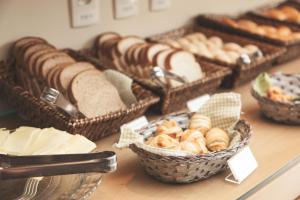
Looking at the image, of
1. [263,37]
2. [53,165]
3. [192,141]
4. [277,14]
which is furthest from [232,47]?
[53,165]

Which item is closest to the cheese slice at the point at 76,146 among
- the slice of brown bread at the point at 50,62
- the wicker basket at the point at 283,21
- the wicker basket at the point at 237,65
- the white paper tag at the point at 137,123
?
the white paper tag at the point at 137,123

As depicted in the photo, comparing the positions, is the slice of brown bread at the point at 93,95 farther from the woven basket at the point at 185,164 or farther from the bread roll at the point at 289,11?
the bread roll at the point at 289,11

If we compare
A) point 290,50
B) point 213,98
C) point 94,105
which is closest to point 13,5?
point 94,105

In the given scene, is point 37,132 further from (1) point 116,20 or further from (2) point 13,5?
(1) point 116,20

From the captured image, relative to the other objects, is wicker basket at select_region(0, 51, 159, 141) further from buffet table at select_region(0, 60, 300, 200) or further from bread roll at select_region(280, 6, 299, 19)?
bread roll at select_region(280, 6, 299, 19)

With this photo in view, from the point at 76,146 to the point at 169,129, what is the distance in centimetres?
22

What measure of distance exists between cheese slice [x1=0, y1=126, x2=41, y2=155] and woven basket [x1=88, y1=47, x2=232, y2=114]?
40cm

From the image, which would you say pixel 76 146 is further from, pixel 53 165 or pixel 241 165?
pixel 241 165

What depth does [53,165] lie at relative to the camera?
2.53 feet

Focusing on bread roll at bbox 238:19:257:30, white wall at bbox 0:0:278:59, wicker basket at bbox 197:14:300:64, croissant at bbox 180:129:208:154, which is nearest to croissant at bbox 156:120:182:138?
croissant at bbox 180:129:208:154

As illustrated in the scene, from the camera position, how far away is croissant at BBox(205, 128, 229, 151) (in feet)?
3.22

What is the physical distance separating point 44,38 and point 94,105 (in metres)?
0.34

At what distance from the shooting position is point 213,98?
3.70 feet

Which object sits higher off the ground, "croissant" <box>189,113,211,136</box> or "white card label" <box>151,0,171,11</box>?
"white card label" <box>151,0,171,11</box>
